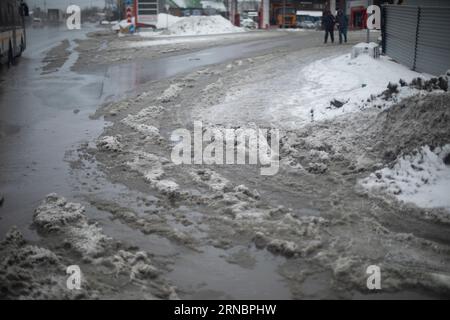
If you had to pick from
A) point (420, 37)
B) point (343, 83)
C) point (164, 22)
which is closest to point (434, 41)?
point (420, 37)

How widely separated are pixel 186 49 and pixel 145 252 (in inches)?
883

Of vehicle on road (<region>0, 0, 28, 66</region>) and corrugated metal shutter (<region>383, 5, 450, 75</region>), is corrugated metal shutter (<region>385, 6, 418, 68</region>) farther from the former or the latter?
vehicle on road (<region>0, 0, 28, 66</region>)

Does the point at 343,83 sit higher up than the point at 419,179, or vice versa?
the point at 343,83

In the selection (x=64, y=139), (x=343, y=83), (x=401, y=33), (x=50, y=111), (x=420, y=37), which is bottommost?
(x=64, y=139)

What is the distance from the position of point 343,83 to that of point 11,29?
53.1ft

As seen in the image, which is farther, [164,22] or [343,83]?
[164,22]

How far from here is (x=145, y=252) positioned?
540 cm

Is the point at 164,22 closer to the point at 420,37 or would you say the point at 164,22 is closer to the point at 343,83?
the point at 420,37

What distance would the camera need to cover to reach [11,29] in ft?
72.7

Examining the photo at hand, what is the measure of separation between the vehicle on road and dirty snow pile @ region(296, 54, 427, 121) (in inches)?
501

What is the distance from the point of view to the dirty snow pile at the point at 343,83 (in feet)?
35.4

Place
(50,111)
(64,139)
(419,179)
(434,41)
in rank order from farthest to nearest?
(434,41), (50,111), (64,139), (419,179)

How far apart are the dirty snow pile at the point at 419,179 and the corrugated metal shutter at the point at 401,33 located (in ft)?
26.4
